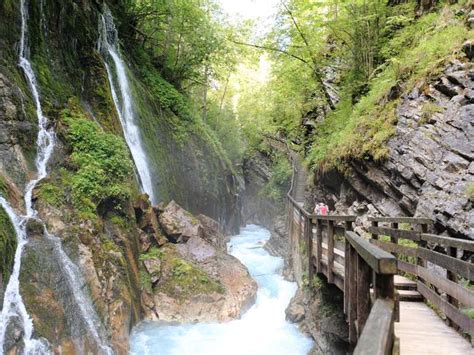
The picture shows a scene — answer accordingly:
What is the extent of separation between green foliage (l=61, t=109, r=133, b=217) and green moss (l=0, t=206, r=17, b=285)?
2004mm

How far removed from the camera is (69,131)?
10.2 meters

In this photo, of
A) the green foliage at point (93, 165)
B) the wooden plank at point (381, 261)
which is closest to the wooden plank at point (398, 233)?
the wooden plank at point (381, 261)

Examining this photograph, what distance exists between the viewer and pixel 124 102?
15.1 metres

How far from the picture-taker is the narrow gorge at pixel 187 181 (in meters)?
7.37

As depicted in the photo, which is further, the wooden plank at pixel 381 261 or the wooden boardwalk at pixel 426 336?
the wooden boardwalk at pixel 426 336

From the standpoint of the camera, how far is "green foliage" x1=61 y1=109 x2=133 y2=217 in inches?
367

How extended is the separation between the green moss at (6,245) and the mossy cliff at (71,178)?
0.02m

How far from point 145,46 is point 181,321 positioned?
16.8m

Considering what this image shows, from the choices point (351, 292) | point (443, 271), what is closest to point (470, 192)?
point (443, 271)

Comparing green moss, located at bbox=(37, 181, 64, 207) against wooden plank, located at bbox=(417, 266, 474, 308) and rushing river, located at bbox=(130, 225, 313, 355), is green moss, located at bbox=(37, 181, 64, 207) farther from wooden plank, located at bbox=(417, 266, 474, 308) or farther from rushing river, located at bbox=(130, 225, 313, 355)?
wooden plank, located at bbox=(417, 266, 474, 308)

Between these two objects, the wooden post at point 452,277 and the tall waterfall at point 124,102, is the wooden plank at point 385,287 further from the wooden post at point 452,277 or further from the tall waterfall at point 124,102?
the tall waterfall at point 124,102

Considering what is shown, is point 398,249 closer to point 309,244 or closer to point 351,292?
point 351,292

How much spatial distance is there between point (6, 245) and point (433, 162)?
837cm

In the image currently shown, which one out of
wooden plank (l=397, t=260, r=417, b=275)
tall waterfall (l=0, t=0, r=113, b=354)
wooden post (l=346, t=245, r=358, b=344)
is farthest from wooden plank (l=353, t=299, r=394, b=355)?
tall waterfall (l=0, t=0, r=113, b=354)
